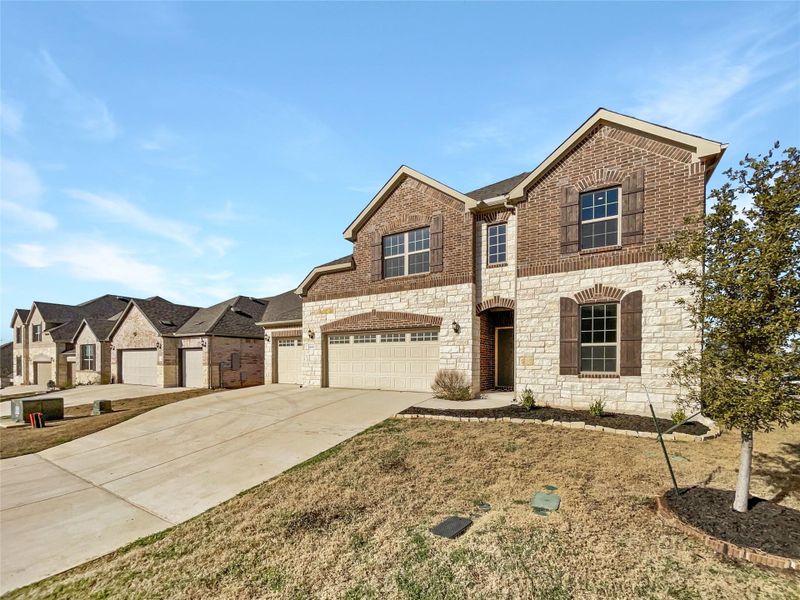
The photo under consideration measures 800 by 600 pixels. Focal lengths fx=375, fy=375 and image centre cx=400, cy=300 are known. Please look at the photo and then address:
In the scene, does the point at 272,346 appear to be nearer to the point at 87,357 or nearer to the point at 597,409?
the point at 597,409

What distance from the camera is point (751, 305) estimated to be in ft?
14.1

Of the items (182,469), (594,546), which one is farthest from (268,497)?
(594,546)

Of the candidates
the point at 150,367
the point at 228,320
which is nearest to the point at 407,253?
the point at 228,320

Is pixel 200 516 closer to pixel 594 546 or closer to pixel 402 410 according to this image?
pixel 594 546

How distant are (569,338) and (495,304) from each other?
8.64ft

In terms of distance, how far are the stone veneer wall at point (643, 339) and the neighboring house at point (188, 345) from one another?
16939 mm

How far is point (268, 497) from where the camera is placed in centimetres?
600

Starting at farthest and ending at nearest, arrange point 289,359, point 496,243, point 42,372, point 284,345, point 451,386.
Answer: point 42,372 → point 284,345 → point 289,359 → point 496,243 → point 451,386

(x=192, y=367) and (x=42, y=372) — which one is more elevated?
(x=192, y=367)

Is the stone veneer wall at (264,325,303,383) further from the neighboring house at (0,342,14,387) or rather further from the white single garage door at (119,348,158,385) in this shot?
the neighboring house at (0,342,14,387)

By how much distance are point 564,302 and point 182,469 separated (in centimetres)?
1044

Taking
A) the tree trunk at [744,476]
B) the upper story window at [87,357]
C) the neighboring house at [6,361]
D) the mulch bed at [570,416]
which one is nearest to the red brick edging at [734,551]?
the tree trunk at [744,476]

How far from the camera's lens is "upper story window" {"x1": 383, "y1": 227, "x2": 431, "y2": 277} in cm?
1416

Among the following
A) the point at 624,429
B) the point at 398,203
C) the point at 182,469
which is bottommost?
the point at 182,469
